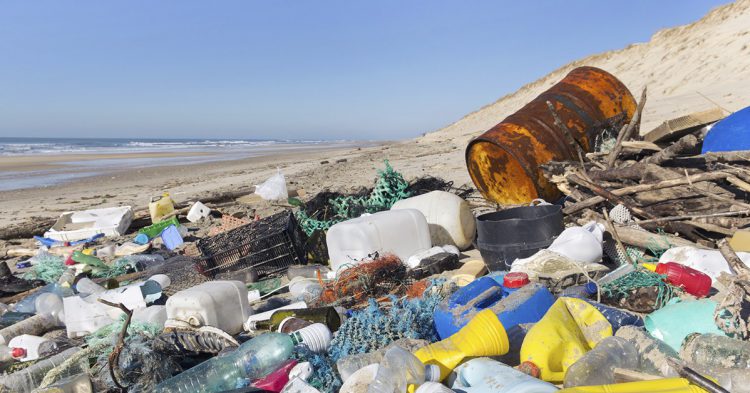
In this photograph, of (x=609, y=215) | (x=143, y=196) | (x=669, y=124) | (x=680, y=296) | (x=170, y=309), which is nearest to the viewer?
(x=680, y=296)

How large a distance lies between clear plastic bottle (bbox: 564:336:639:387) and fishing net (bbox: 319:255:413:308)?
178 cm

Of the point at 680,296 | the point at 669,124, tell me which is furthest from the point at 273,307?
the point at 669,124

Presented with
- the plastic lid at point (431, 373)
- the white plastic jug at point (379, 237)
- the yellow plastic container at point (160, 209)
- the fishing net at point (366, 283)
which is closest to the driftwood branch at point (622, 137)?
the white plastic jug at point (379, 237)

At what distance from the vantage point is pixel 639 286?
312 cm

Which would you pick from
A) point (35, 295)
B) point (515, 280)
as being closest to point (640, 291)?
point (515, 280)

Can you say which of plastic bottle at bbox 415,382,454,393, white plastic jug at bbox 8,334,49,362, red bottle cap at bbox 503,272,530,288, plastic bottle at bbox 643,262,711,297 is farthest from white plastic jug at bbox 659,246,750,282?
white plastic jug at bbox 8,334,49,362

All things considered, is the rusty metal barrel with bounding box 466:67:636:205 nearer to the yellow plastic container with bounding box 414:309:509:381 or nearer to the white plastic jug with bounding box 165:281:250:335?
the white plastic jug with bounding box 165:281:250:335

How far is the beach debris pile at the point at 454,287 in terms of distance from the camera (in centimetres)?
231

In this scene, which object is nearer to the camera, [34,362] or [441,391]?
[441,391]

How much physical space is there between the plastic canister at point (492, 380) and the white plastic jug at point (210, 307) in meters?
1.58

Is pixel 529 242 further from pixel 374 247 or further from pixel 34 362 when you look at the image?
pixel 34 362

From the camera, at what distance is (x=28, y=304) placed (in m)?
4.42

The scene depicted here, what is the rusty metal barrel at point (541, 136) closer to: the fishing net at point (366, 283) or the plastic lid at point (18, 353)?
the fishing net at point (366, 283)

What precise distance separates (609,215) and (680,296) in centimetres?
162
